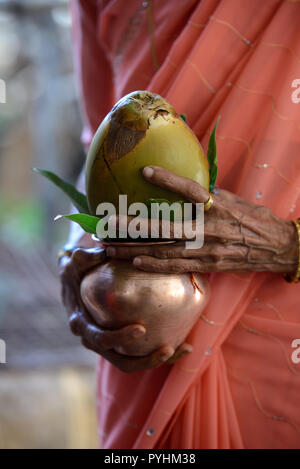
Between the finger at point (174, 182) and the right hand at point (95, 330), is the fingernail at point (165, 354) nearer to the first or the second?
the right hand at point (95, 330)

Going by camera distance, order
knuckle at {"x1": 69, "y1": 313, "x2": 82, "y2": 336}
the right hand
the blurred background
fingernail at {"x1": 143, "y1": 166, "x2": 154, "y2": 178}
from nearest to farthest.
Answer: fingernail at {"x1": 143, "y1": 166, "x2": 154, "y2": 178} → the right hand → knuckle at {"x1": 69, "y1": 313, "x2": 82, "y2": 336} → the blurred background

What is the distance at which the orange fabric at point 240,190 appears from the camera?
0.93m

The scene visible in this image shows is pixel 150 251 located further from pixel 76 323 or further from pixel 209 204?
pixel 76 323

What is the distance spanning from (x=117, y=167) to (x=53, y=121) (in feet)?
16.6

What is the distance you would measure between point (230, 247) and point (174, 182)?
192 mm

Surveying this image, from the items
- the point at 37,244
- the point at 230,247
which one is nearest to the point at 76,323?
the point at 230,247

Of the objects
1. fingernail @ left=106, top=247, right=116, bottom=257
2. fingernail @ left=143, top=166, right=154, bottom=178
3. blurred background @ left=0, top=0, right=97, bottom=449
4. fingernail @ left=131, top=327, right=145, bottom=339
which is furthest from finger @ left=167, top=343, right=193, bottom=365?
blurred background @ left=0, top=0, right=97, bottom=449

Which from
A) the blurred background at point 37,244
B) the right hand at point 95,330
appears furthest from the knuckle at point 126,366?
the blurred background at point 37,244

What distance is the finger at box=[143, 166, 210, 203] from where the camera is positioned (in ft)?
2.46

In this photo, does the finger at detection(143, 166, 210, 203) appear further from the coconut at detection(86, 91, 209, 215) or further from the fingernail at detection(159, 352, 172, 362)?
the fingernail at detection(159, 352, 172, 362)

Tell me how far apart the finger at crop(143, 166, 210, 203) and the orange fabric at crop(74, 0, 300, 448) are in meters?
0.19

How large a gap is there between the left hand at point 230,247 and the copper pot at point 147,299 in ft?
0.08

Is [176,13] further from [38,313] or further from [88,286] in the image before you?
[38,313]
